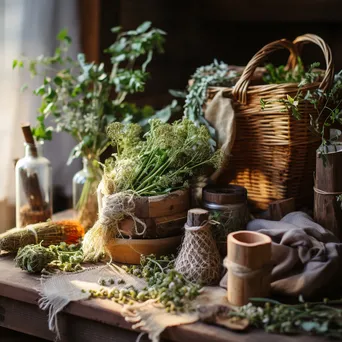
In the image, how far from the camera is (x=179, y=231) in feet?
4.98

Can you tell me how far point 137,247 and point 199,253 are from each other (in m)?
0.17

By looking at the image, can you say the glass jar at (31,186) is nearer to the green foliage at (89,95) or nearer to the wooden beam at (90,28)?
the green foliage at (89,95)

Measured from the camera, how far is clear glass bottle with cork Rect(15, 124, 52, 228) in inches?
68.1

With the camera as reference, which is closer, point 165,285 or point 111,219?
point 165,285

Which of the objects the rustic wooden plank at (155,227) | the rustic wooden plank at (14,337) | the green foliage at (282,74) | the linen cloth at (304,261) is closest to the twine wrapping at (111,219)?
the rustic wooden plank at (155,227)

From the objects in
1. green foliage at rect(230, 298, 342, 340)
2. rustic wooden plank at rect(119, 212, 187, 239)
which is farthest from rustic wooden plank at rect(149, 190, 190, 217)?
green foliage at rect(230, 298, 342, 340)

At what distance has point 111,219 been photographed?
56.9 inches

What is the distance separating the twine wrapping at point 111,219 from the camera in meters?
1.43

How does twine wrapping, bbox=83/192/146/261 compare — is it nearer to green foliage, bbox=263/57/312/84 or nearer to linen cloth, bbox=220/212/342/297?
linen cloth, bbox=220/212/342/297

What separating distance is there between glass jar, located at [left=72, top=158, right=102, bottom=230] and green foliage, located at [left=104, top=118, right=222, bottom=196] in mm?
304

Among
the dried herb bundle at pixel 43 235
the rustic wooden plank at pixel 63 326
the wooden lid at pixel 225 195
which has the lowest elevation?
the rustic wooden plank at pixel 63 326

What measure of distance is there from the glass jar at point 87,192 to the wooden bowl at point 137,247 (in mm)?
332

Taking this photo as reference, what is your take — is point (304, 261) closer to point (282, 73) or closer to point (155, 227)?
point (155, 227)

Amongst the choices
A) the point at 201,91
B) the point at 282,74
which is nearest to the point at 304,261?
the point at 201,91
